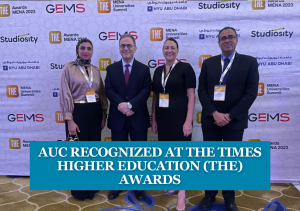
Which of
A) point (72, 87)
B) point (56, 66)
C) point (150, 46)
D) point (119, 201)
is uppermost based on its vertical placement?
point (150, 46)

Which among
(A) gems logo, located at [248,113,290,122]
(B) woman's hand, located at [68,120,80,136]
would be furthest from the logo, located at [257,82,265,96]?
(B) woman's hand, located at [68,120,80,136]

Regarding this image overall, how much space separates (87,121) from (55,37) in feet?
4.08

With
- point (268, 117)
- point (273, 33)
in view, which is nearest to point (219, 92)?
point (268, 117)

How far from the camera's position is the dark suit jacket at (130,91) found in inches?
95.0

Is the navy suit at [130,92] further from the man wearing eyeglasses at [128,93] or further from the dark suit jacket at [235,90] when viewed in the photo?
the dark suit jacket at [235,90]

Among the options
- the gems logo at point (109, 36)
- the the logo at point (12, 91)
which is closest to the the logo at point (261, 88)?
the gems logo at point (109, 36)

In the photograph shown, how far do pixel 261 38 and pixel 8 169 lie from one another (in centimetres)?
350

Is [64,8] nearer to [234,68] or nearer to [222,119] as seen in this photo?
[234,68]

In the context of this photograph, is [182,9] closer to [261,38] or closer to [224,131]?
[261,38]

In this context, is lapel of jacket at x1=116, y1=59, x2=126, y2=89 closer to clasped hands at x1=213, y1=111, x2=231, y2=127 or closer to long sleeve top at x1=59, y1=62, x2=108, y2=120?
long sleeve top at x1=59, y1=62, x2=108, y2=120

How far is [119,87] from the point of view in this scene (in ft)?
7.97

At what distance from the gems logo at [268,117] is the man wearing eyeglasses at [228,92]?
0.85 metres

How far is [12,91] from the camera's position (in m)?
3.15

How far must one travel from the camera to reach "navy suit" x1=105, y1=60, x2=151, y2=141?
7.93 feet
